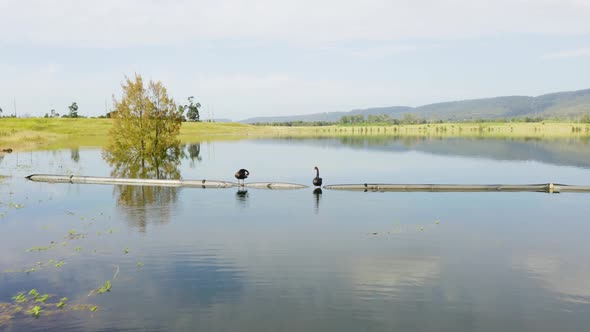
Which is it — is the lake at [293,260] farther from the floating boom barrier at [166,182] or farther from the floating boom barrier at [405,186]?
the floating boom barrier at [166,182]

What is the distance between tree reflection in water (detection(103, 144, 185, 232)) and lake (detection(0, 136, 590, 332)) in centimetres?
32

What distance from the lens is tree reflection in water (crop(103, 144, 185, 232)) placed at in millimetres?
32594

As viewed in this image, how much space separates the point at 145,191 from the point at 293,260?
26.0 m

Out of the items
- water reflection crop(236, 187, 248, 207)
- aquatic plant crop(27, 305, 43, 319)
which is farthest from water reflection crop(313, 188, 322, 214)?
aquatic plant crop(27, 305, 43, 319)

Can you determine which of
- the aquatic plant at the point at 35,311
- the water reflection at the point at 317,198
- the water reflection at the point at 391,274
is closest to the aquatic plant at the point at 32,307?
the aquatic plant at the point at 35,311

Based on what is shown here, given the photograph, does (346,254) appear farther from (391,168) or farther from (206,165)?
(206,165)

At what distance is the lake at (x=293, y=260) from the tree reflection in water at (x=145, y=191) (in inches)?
12.7

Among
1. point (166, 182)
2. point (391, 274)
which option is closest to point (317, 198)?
point (166, 182)

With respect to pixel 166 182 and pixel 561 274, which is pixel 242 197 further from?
pixel 561 274

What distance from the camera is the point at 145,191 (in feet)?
145

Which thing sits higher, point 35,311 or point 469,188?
point 469,188

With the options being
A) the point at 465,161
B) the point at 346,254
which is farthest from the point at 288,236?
the point at 465,161

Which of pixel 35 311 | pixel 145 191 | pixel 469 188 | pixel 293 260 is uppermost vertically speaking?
pixel 145 191

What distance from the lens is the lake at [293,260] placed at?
1601cm
